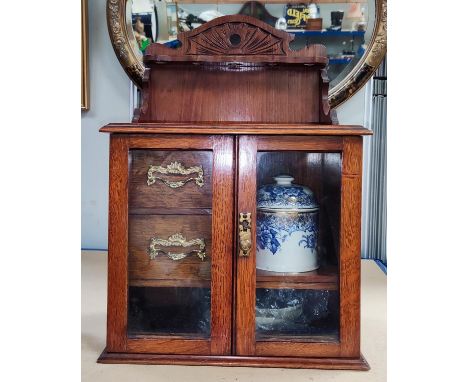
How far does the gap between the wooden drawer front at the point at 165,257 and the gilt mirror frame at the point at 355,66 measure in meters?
1.42

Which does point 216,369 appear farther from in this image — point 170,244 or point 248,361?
point 170,244

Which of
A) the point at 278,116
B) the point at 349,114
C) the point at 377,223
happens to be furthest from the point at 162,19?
the point at 377,223

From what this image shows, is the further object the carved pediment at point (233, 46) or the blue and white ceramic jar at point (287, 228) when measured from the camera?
the carved pediment at point (233, 46)

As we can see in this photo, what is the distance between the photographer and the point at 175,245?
1.42 m

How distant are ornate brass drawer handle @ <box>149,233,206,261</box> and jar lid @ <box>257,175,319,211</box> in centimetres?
17

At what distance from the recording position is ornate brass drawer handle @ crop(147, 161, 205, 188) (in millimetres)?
1404

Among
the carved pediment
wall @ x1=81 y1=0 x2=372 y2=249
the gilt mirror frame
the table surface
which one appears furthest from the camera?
wall @ x1=81 y1=0 x2=372 y2=249

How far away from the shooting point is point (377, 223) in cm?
278

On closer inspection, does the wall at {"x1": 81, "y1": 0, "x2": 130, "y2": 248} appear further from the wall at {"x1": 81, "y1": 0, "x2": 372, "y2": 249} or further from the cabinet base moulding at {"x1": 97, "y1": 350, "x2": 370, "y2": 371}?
the cabinet base moulding at {"x1": 97, "y1": 350, "x2": 370, "y2": 371}

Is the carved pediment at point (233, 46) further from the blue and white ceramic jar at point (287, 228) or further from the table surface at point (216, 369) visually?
the table surface at point (216, 369)

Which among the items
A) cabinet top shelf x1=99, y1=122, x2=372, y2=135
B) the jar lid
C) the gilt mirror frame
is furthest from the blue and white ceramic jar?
the gilt mirror frame

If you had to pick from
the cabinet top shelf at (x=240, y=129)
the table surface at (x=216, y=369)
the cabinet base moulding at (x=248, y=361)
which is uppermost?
the cabinet top shelf at (x=240, y=129)

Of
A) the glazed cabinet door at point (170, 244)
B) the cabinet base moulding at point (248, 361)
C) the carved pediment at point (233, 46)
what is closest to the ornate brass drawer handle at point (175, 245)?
the glazed cabinet door at point (170, 244)

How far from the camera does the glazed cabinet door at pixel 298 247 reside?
1.39 metres
